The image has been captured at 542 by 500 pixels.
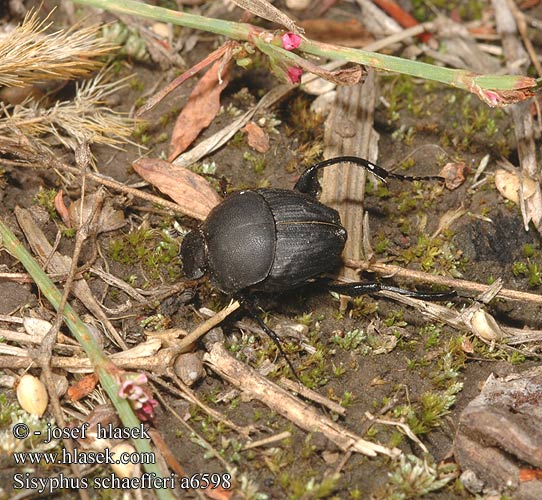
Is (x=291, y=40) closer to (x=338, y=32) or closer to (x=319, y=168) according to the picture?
(x=319, y=168)

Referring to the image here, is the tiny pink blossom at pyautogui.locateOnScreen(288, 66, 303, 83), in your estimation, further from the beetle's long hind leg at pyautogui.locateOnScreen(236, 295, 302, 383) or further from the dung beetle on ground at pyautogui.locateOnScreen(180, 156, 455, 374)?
the beetle's long hind leg at pyautogui.locateOnScreen(236, 295, 302, 383)

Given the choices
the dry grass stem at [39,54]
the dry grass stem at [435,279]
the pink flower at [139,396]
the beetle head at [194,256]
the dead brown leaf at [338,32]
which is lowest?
the pink flower at [139,396]

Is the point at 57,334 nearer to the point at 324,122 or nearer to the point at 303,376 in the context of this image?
the point at 303,376

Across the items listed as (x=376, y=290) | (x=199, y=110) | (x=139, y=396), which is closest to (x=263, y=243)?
(x=376, y=290)

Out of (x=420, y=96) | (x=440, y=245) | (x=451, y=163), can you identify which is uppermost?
(x=420, y=96)

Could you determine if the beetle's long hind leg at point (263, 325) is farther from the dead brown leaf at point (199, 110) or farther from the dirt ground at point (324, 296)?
the dead brown leaf at point (199, 110)

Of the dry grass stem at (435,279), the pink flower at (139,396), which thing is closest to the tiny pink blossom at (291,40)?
the dry grass stem at (435,279)

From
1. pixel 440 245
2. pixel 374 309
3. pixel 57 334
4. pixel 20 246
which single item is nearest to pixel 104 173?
→ pixel 20 246
